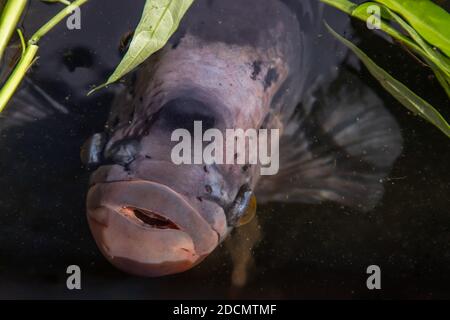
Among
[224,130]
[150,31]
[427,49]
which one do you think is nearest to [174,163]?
[224,130]

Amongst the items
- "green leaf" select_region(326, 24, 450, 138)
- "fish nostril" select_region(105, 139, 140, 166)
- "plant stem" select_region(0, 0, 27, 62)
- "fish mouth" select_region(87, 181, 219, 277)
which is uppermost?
"plant stem" select_region(0, 0, 27, 62)

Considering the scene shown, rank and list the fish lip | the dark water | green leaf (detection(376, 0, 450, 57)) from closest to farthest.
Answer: the fish lip
green leaf (detection(376, 0, 450, 57))
the dark water

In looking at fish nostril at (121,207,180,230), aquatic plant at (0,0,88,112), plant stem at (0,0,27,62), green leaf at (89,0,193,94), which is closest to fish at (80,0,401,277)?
fish nostril at (121,207,180,230)

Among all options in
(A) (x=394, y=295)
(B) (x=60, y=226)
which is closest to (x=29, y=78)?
(B) (x=60, y=226)

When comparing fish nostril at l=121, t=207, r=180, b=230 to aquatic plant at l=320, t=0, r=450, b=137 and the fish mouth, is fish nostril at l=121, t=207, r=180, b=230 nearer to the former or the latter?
the fish mouth

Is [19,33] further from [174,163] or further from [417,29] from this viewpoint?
[417,29]

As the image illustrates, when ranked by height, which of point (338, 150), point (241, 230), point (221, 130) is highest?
point (338, 150)

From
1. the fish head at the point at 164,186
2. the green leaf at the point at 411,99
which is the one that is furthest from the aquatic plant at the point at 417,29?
the fish head at the point at 164,186

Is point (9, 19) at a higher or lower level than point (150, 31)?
higher
